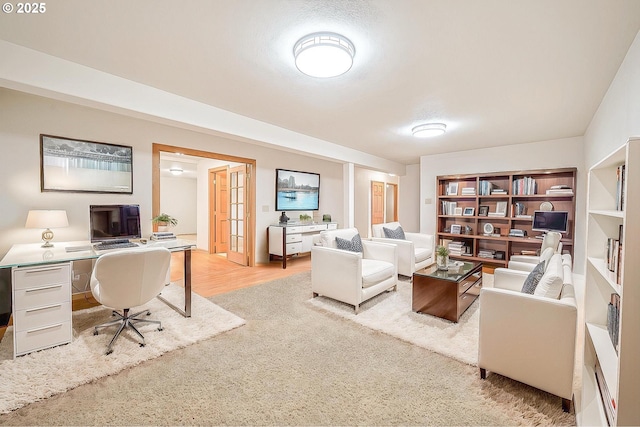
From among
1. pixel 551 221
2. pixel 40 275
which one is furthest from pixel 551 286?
pixel 40 275

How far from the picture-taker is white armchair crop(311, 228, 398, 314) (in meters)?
2.87

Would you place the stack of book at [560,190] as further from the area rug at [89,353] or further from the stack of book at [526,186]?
the area rug at [89,353]

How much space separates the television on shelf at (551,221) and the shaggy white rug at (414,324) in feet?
6.71

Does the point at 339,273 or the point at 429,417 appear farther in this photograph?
the point at 339,273

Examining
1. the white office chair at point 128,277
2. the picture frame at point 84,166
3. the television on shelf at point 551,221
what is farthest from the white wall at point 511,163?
the picture frame at point 84,166

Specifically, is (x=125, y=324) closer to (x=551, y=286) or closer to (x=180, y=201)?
(x=551, y=286)

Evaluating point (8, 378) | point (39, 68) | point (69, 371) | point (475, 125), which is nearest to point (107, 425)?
point (69, 371)

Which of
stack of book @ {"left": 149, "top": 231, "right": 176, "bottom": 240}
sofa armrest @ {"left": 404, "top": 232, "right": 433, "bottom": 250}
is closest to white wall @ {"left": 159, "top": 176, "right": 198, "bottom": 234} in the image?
stack of book @ {"left": 149, "top": 231, "right": 176, "bottom": 240}

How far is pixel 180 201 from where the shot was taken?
Result: 979 cm

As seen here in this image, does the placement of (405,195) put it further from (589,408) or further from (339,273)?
(589,408)

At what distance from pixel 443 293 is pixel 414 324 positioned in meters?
0.44

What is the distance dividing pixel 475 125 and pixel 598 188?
7.94ft

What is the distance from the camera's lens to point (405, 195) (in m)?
7.40

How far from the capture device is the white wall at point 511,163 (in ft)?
14.0
